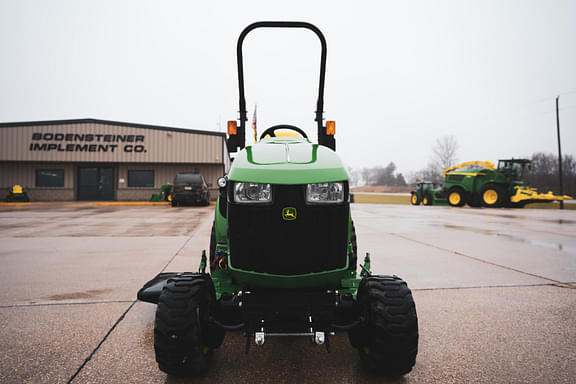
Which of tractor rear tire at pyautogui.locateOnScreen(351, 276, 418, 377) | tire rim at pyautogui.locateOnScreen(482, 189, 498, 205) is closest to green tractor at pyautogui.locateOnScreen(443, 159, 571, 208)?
tire rim at pyautogui.locateOnScreen(482, 189, 498, 205)

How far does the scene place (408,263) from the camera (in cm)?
464

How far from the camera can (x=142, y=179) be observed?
936 inches

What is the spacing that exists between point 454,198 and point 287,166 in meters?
19.9

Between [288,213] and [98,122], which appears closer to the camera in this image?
[288,213]

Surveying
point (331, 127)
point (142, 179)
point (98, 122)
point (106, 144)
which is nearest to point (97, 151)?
point (106, 144)

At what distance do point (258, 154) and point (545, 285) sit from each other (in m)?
3.53

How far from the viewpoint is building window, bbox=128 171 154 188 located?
77.7 feet

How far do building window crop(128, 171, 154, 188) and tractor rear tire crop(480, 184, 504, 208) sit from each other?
67.4 feet

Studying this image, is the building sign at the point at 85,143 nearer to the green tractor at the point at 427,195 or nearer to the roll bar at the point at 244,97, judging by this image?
the green tractor at the point at 427,195

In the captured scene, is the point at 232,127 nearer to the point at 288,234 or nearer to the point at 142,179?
the point at 288,234

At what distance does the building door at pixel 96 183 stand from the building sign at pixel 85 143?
157 centimetres

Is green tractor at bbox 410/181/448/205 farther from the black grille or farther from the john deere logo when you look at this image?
the john deere logo

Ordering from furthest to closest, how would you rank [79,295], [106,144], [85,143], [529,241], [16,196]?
[106,144] → [85,143] → [16,196] → [529,241] → [79,295]

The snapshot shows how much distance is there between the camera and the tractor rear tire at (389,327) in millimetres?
1670
